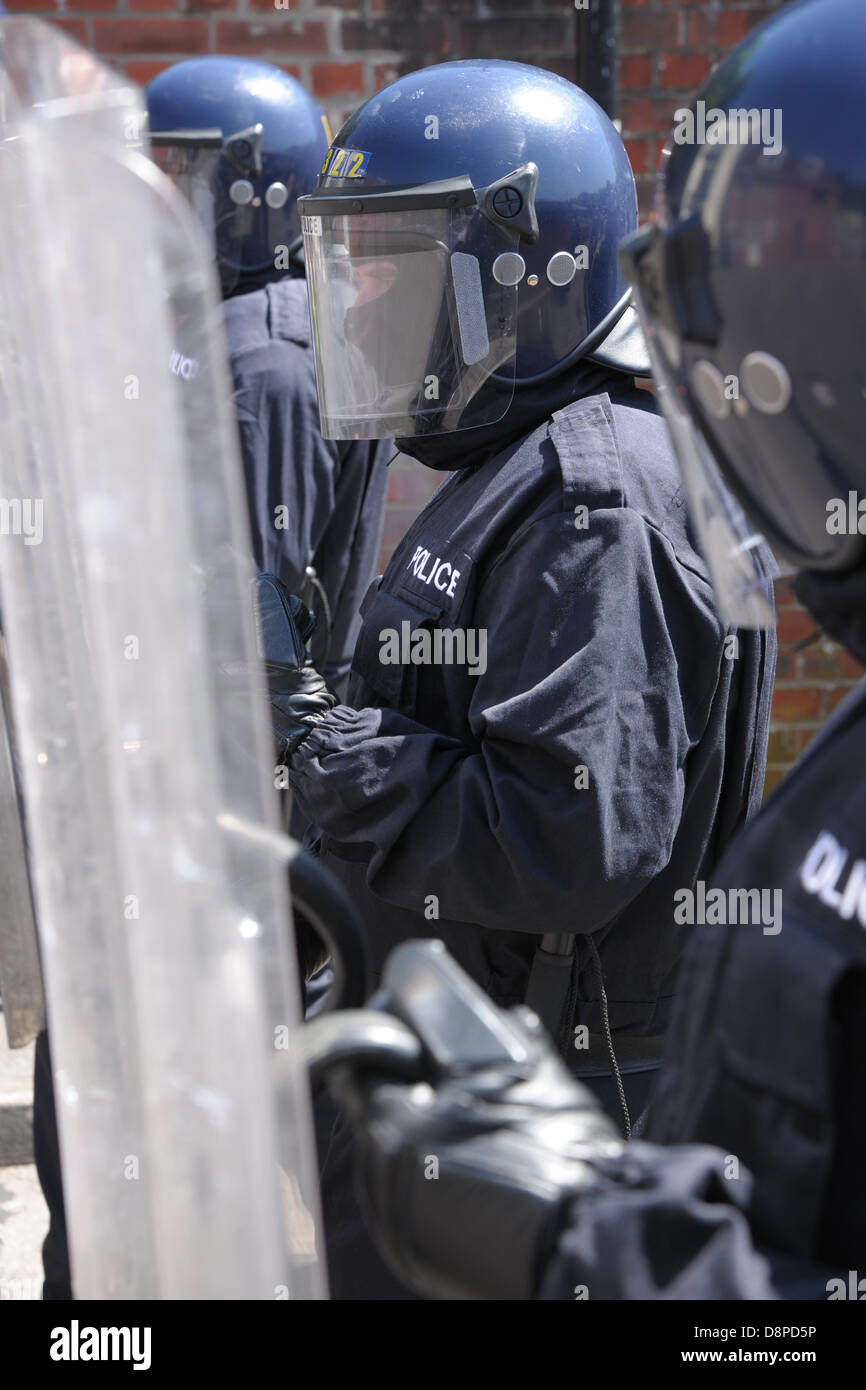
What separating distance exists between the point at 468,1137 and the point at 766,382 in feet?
1.82

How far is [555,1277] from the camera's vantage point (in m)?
0.85

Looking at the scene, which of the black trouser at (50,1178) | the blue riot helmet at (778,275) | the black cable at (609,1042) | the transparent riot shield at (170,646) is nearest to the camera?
the transparent riot shield at (170,646)

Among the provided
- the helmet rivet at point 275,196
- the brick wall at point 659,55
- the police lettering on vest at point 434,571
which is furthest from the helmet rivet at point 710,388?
the brick wall at point 659,55

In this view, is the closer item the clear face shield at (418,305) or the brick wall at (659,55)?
the clear face shield at (418,305)

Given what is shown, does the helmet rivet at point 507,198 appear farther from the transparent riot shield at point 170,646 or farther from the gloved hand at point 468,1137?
the gloved hand at point 468,1137

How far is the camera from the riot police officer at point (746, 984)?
0.85m

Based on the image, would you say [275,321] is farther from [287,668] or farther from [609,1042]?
[609,1042]

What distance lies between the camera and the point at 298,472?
3.01m

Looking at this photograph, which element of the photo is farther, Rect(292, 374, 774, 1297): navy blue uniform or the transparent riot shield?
Rect(292, 374, 774, 1297): navy blue uniform

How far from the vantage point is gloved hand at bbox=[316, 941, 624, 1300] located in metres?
0.85

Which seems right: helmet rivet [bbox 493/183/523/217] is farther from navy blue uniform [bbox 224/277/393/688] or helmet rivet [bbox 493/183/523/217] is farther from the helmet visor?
the helmet visor

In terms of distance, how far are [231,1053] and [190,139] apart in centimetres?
308

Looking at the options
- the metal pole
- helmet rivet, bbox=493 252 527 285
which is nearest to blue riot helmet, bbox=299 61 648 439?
helmet rivet, bbox=493 252 527 285

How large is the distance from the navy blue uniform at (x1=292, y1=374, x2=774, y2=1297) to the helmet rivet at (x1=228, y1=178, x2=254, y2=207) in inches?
72.6
